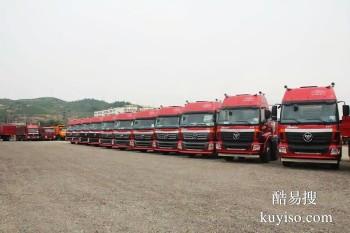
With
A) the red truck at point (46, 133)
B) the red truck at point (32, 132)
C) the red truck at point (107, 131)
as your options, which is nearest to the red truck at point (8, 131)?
the red truck at point (32, 132)

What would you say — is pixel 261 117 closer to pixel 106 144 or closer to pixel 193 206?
pixel 193 206

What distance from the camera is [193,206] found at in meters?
7.73

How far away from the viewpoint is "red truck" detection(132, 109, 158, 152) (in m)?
26.1

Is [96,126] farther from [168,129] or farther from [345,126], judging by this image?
[345,126]

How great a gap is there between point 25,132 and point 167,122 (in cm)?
4844

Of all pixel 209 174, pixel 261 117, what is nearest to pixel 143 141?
pixel 261 117

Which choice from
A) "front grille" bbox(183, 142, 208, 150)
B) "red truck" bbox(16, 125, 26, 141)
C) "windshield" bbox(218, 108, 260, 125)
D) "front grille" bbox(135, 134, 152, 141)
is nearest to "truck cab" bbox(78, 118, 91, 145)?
"front grille" bbox(135, 134, 152, 141)

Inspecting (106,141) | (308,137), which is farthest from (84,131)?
(308,137)

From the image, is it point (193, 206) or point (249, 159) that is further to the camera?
point (249, 159)

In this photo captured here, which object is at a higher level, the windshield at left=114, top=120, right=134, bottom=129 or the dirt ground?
the windshield at left=114, top=120, right=134, bottom=129

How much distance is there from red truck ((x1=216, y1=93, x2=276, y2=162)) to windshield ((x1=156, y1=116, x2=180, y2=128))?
5189mm

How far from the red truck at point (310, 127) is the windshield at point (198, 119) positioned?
5.44 m

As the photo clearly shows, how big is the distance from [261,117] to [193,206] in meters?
11.1

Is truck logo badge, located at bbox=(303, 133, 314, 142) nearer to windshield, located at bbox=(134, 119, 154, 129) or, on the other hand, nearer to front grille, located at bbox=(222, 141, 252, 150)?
front grille, located at bbox=(222, 141, 252, 150)
